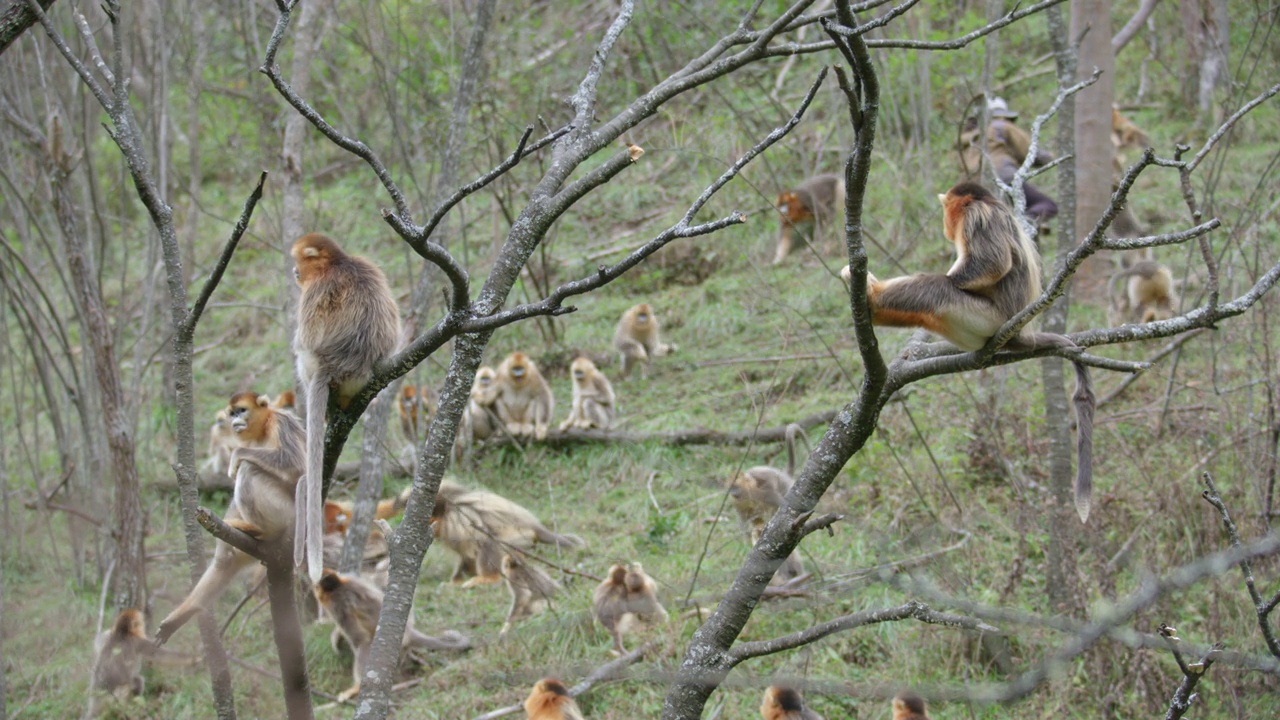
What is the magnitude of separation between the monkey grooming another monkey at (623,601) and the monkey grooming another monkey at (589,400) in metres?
3.28

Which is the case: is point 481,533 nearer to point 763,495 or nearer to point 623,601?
point 623,601

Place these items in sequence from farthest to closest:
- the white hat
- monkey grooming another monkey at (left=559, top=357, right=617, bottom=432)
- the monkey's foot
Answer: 1. the white hat
2. monkey grooming another monkey at (left=559, top=357, right=617, bottom=432)
3. the monkey's foot

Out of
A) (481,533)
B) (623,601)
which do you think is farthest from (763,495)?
(481,533)

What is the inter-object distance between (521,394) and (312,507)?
262 inches

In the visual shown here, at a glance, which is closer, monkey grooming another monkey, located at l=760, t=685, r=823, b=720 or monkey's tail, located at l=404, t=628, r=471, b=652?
monkey grooming another monkey, located at l=760, t=685, r=823, b=720

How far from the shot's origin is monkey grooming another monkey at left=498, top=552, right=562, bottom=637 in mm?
7418

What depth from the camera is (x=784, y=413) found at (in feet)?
30.9

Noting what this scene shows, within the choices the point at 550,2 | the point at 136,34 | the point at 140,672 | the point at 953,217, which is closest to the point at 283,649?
the point at 953,217

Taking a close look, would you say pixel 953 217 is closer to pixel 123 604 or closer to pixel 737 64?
pixel 737 64

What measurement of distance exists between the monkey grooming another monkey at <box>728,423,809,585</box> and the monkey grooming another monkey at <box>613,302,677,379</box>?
3456 mm

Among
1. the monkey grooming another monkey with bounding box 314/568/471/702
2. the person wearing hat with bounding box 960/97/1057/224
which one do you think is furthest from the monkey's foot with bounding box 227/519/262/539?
the person wearing hat with bounding box 960/97/1057/224

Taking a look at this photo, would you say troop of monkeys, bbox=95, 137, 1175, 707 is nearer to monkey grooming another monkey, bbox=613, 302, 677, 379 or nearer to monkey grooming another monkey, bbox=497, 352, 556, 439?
monkey grooming another monkey, bbox=497, 352, 556, 439

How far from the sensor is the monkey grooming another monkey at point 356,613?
680 centimetres

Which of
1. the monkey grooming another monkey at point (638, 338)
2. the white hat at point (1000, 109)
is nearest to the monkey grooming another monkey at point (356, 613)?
the monkey grooming another monkey at point (638, 338)
